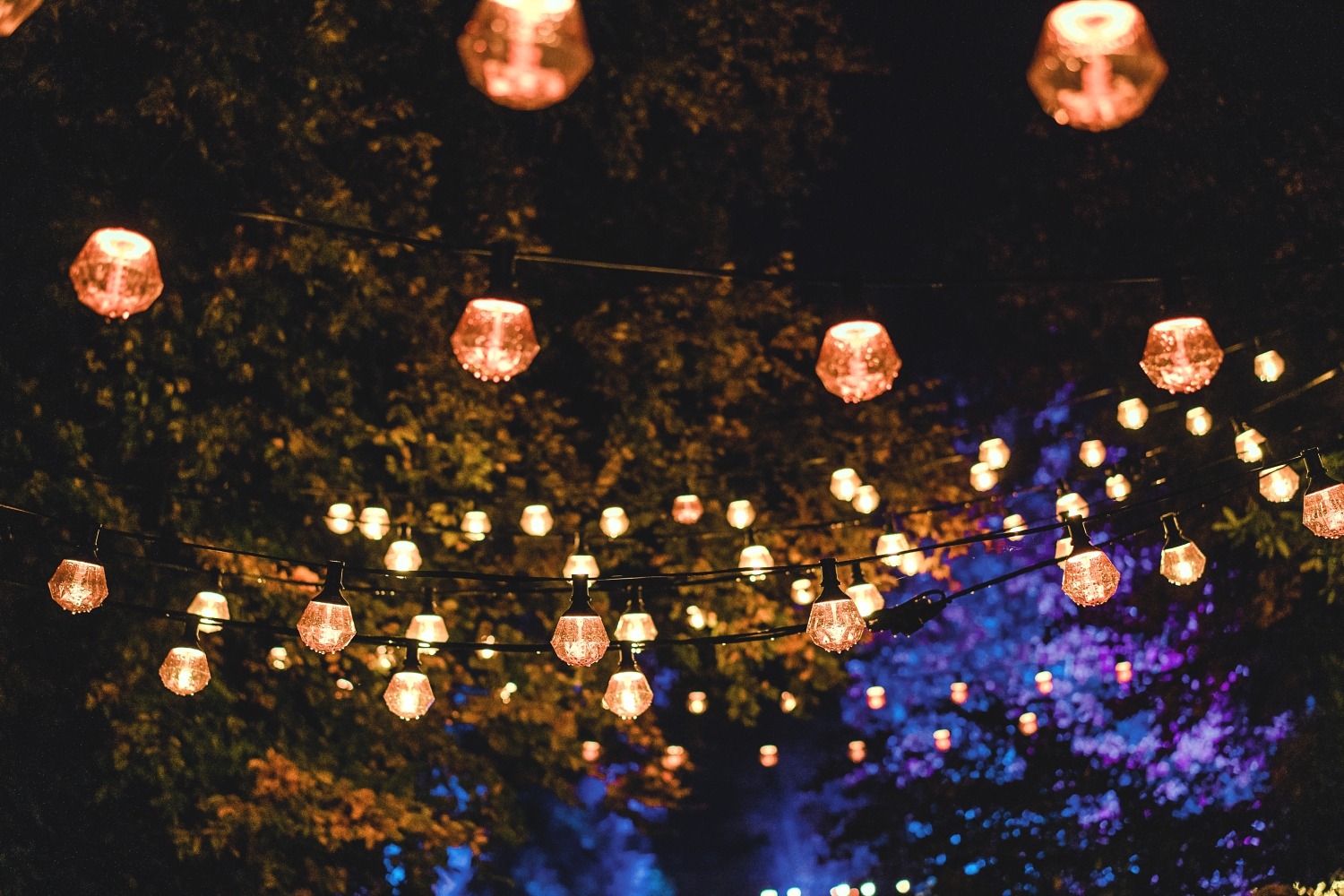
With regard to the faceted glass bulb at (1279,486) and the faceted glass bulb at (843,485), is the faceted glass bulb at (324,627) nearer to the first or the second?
the faceted glass bulb at (843,485)

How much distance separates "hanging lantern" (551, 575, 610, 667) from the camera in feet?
17.6

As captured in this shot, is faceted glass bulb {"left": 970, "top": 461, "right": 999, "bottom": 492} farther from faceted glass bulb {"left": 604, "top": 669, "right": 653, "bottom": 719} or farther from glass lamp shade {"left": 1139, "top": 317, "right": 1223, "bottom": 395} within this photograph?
glass lamp shade {"left": 1139, "top": 317, "right": 1223, "bottom": 395}

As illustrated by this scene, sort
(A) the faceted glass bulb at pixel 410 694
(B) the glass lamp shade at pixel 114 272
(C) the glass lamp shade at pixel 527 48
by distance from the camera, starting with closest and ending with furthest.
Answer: (C) the glass lamp shade at pixel 527 48 < (B) the glass lamp shade at pixel 114 272 < (A) the faceted glass bulb at pixel 410 694

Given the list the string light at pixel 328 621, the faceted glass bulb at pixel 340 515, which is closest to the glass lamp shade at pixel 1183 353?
the string light at pixel 328 621

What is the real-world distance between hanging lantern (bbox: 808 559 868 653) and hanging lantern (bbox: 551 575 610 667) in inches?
40.3

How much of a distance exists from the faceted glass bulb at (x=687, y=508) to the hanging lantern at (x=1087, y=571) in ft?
15.6

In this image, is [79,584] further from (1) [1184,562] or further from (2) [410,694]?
(1) [1184,562]

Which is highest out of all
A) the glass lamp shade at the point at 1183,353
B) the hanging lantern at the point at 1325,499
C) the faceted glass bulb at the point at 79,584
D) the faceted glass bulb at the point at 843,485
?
the faceted glass bulb at the point at 843,485

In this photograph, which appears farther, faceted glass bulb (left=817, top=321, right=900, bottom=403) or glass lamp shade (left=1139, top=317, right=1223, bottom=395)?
glass lamp shade (left=1139, top=317, right=1223, bottom=395)

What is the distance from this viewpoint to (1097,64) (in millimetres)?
2738

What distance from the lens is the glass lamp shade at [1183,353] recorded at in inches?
179

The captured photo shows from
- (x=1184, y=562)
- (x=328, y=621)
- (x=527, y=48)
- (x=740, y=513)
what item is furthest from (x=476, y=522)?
(x=527, y=48)

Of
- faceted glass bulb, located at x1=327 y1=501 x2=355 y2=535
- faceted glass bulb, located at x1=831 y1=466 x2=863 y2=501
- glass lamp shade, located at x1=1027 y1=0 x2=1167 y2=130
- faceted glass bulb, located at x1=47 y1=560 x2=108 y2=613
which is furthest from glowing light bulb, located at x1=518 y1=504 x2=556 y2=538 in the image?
glass lamp shade, located at x1=1027 y1=0 x2=1167 y2=130

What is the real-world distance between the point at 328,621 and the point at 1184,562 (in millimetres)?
4475
